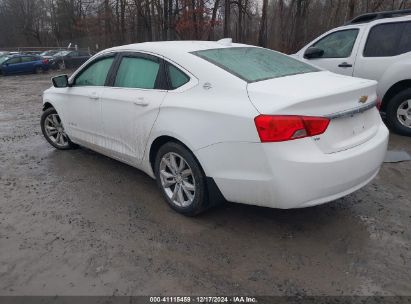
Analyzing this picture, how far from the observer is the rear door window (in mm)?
5938

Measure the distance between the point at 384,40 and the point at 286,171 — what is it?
4.55 metres

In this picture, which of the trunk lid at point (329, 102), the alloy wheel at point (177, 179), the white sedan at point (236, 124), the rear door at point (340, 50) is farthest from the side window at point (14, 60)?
the trunk lid at point (329, 102)

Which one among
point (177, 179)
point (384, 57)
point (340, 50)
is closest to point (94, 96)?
point (177, 179)

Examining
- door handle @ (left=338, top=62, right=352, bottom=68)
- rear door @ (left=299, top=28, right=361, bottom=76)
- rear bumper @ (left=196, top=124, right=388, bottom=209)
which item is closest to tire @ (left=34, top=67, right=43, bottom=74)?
rear door @ (left=299, top=28, right=361, bottom=76)

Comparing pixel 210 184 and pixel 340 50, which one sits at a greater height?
pixel 340 50

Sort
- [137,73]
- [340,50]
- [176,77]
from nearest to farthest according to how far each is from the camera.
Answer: [176,77], [137,73], [340,50]

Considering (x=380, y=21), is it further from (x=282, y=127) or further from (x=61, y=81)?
(x=61, y=81)

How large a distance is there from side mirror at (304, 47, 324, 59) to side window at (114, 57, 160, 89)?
382cm

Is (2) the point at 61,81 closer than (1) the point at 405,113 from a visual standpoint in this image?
Yes

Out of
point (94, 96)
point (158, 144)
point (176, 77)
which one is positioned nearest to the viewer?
point (176, 77)

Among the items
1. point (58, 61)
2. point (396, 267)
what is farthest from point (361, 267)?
point (58, 61)

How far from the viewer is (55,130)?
5.79 m

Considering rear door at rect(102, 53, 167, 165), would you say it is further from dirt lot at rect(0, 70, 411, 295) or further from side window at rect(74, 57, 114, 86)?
dirt lot at rect(0, 70, 411, 295)

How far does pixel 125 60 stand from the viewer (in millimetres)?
4227
